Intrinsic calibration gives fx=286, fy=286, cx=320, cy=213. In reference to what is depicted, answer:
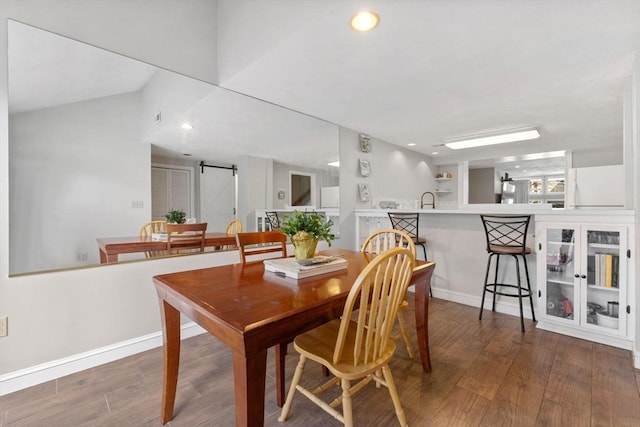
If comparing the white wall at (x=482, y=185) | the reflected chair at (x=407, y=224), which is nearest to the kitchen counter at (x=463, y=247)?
the reflected chair at (x=407, y=224)

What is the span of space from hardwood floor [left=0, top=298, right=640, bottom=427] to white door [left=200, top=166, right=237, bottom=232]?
1.07 meters

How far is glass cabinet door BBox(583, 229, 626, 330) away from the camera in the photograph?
86.9 inches

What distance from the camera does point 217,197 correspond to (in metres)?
2.71

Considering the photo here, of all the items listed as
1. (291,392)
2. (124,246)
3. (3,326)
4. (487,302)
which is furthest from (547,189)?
(3,326)

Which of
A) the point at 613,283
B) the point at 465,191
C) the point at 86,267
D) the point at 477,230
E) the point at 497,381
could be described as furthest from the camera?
the point at 465,191

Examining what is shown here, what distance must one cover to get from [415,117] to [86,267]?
11.6 feet

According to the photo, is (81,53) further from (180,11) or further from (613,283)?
(613,283)

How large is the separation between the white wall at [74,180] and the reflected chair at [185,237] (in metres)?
0.24

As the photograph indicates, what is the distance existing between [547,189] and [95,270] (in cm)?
974

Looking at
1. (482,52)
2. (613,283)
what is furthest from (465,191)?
(482,52)

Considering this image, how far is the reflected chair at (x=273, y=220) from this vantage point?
316 centimetres

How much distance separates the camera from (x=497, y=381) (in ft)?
5.80

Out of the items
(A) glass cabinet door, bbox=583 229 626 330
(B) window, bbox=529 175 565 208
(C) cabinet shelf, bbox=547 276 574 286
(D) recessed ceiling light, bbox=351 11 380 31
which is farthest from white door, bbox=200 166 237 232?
(B) window, bbox=529 175 565 208

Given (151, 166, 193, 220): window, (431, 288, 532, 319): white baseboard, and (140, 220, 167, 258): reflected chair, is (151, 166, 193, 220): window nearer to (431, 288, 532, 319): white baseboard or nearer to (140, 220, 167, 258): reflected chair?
(140, 220, 167, 258): reflected chair
